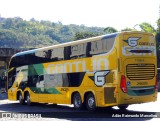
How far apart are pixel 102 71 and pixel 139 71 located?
1.57m

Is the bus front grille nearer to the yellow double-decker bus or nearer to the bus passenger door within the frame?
the yellow double-decker bus

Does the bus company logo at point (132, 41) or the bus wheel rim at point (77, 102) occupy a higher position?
the bus company logo at point (132, 41)

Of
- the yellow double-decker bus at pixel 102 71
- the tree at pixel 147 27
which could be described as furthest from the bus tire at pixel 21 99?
the tree at pixel 147 27

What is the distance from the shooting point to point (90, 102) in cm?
1545

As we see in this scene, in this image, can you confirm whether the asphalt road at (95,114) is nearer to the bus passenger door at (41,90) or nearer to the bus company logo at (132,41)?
the bus company logo at (132,41)

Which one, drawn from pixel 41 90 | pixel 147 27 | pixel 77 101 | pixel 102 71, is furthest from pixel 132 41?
pixel 147 27

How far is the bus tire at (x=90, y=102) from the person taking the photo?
49.8 ft

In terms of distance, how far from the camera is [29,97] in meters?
21.5

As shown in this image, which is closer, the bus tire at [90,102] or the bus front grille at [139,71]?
the bus front grille at [139,71]

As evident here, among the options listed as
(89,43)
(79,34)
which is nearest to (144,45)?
(89,43)

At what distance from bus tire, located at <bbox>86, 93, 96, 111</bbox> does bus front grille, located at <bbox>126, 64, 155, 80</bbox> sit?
222 centimetres

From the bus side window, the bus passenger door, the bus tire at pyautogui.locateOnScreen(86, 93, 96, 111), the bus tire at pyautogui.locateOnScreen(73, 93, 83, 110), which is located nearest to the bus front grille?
the bus tire at pyautogui.locateOnScreen(86, 93, 96, 111)

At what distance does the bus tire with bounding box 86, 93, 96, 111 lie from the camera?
49.8 ft

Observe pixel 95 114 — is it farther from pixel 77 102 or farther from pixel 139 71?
pixel 139 71
